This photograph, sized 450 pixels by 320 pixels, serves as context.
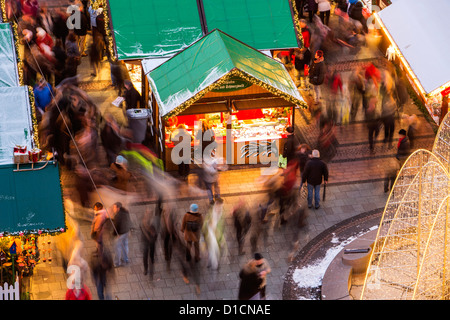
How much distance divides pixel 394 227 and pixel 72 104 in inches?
343

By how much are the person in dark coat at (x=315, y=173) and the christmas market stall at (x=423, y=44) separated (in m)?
3.19

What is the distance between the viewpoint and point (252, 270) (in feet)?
54.0

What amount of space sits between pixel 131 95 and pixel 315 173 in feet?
16.7

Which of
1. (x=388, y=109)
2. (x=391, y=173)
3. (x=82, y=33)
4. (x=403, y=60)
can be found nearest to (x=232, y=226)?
(x=391, y=173)

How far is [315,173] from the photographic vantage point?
65.8ft

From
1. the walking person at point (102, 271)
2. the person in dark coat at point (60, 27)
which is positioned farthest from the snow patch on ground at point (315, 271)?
the person in dark coat at point (60, 27)

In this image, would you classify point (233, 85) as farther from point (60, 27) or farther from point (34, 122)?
point (60, 27)

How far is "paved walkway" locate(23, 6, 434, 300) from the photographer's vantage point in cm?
1803

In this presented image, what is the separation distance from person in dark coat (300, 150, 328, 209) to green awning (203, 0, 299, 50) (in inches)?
161

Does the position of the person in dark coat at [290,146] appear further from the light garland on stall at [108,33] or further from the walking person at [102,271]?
the walking person at [102,271]

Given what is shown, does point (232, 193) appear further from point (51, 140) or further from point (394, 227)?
point (394, 227)

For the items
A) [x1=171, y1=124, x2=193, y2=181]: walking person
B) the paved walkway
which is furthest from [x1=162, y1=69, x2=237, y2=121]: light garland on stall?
the paved walkway

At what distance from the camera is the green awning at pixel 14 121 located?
18234mm

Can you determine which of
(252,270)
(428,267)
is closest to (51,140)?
(252,270)
